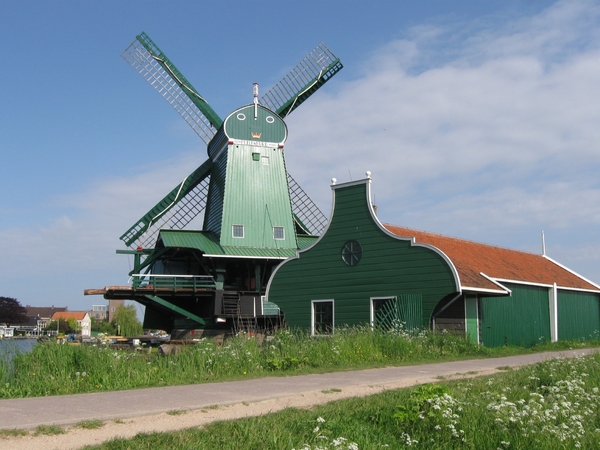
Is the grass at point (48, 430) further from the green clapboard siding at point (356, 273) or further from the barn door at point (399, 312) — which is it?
the green clapboard siding at point (356, 273)

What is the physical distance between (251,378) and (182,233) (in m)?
23.7

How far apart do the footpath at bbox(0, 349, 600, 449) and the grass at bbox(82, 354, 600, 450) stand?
55cm

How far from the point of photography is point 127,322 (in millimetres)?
78000

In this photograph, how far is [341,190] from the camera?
23.1 m

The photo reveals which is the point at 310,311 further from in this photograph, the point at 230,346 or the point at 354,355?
the point at 230,346

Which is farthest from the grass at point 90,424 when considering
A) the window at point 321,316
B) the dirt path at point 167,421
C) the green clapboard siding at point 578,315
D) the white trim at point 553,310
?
the green clapboard siding at point 578,315

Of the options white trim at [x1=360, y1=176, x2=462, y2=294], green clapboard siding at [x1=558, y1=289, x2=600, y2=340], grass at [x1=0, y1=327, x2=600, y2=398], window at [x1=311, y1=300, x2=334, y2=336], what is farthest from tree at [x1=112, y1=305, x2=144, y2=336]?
grass at [x1=0, y1=327, x2=600, y2=398]

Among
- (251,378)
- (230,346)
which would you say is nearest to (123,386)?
(251,378)

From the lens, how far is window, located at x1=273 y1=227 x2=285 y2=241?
3569cm

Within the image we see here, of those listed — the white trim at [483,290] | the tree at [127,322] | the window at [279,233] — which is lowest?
the tree at [127,322]

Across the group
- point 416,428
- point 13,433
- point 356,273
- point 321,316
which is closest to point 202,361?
point 13,433

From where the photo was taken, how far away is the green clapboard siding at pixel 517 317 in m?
22.3

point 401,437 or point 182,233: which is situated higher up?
point 182,233

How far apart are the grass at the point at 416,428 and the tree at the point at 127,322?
69204mm
